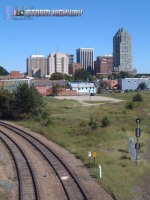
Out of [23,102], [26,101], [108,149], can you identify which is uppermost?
[26,101]

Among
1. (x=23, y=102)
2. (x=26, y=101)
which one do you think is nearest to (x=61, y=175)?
(x=26, y=101)

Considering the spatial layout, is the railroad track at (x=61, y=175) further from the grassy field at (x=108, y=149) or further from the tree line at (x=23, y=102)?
the tree line at (x=23, y=102)

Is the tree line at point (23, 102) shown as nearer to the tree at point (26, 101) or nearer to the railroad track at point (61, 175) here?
the tree at point (26, 101)

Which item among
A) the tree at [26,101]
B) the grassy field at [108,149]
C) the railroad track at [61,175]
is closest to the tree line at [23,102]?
the tree at [26,101]

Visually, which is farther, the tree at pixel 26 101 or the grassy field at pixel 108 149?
the tree at pixel 26 101

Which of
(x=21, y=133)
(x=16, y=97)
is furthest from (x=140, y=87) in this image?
(x=21, y=133)

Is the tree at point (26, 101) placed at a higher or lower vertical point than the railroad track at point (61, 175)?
higher

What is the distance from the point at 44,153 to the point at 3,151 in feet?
11.0

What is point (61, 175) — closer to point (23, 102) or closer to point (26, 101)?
point (26, 101)

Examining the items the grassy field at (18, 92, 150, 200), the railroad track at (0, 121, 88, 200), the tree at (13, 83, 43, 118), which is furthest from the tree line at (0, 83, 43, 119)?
the railroad track at (0, 121, 88, 200)

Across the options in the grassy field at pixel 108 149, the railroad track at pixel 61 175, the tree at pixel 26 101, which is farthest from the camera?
the tree at pixel 26 101

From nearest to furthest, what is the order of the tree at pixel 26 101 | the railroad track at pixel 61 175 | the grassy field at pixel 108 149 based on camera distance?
1. the railroad track at pixel 61 175
2. the grassy field at pixel 108 149
3. the tree at pixel 26 101

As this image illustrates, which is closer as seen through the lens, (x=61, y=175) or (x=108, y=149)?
(x=61, y=175)

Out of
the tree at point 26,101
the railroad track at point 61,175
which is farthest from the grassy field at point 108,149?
the tree at point 26,101
